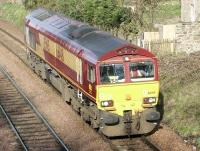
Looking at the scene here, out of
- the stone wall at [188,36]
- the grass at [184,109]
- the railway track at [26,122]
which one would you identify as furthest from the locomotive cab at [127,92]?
the stone wall at [188,36]

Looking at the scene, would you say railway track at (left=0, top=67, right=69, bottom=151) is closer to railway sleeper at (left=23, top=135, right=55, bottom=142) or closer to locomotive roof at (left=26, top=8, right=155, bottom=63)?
railway sleeper at (left=23, top=135, right=55, bottom=142)

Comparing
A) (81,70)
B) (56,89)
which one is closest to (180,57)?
(56,89)

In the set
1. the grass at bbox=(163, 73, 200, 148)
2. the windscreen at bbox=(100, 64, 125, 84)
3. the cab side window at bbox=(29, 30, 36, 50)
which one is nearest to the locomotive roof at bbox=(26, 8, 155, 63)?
the windscreen at bbox=(100, 64, 125, 84)

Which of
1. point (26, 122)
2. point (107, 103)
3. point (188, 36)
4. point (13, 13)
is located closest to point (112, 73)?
point (107, 103)

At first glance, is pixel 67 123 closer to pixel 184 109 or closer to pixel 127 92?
pixel 127 92

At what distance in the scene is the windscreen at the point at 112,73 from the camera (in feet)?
53.0

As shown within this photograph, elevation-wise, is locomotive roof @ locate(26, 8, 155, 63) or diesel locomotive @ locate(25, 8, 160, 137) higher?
locomotive roof @ locate(26, 8, 155, 63)

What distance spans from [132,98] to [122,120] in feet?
2.48

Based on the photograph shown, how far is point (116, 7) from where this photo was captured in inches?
1270

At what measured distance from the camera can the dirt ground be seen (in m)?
16.4

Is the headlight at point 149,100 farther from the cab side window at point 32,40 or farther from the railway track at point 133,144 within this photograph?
the cab side window at point 32,40

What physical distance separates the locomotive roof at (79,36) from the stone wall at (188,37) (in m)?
6.24

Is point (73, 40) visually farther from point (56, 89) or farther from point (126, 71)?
point (56, 89)

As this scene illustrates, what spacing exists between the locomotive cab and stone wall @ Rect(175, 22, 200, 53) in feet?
34.3
